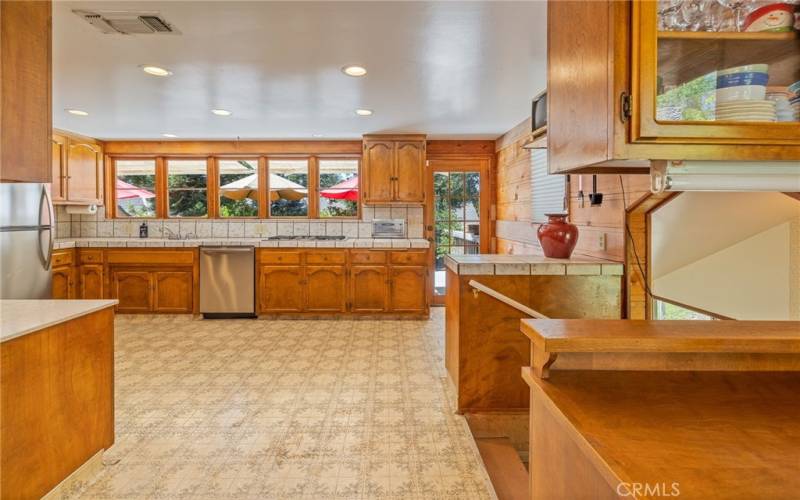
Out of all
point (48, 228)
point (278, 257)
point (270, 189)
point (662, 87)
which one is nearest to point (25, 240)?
point (48, 228)

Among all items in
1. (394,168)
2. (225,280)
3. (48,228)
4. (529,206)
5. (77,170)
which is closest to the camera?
(48,228)

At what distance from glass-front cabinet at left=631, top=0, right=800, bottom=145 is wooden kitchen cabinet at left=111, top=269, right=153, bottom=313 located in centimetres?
545

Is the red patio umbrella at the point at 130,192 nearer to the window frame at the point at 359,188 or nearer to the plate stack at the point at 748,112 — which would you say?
the window frame at the point at 359,188

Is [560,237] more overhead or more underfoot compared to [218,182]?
more underfoot

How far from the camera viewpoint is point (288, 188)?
Result: 5.62m

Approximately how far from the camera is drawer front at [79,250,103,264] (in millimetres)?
5012

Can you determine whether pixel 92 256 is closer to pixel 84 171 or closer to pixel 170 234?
pixel 170 234

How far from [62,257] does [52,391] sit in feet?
13.0

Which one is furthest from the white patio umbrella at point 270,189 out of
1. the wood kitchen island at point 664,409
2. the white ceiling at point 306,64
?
the wood kitchen island at point 664,409

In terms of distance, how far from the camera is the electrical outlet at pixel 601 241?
2.76 m

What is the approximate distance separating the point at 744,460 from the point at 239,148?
5.75 metres

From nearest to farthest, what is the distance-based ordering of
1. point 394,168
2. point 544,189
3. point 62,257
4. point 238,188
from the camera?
point 544,189 < point 62,257 < point 394,168 < point 238,188

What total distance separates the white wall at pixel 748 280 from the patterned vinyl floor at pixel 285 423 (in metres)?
1.54

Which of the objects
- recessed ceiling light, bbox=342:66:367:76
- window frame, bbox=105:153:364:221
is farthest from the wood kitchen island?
window frame, bbox=105:153:364:221
